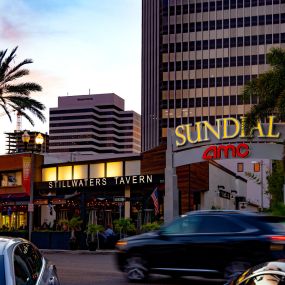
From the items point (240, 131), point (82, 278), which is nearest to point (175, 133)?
point (240, 131)

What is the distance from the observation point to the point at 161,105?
395 ft

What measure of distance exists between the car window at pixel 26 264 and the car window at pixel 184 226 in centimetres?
698

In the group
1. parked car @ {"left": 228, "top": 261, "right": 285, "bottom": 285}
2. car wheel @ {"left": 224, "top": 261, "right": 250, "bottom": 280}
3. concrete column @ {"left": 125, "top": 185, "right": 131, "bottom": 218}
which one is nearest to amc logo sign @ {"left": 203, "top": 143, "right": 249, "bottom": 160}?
concrete column @ {"left": 125, "top": 185, "right": 131, "bottom": 218}

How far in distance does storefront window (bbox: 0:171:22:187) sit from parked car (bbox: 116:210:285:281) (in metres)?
36.5

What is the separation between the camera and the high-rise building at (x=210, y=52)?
4456 inches

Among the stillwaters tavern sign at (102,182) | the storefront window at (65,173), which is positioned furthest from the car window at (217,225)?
the storefront window at (65,173)

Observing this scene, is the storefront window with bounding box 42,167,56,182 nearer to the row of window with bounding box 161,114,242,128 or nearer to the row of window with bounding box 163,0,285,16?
the row of window with bounding box 161,114,242,128

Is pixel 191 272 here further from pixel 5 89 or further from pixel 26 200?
pixel 26 200

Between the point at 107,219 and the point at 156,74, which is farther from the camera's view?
the point at 156,74

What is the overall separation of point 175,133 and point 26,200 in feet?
50.6

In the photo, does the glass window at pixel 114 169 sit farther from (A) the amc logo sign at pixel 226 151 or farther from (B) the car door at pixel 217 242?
(B) the car door at pixel 217 242

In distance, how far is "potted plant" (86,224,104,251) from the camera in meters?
31.6

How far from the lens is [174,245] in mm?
14164

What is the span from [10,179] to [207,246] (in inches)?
1536
